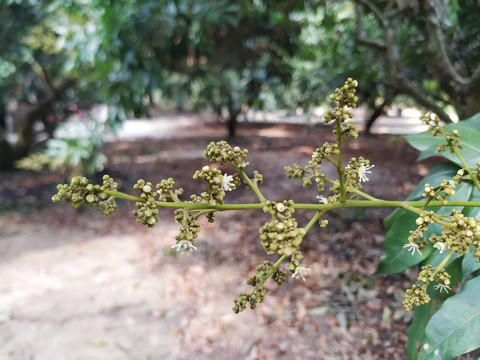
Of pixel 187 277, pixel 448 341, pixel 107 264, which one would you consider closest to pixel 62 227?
pixel 107 264

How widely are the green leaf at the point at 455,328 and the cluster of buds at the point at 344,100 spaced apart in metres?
0.57

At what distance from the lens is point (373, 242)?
3613 mm

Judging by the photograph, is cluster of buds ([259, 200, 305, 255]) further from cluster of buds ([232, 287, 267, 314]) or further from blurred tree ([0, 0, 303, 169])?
blurred tree ([0, 0, 303, 169])

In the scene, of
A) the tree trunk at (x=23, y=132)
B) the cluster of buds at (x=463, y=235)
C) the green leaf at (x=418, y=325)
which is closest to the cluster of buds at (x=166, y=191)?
the cluster of buds at (x=463, y=235)

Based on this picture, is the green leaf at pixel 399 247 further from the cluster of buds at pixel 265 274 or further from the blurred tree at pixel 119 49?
the blurred tree at pixel 119 49

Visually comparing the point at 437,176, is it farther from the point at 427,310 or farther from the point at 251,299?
the point at 251,299

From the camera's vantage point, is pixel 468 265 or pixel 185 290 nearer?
pixel 468 265

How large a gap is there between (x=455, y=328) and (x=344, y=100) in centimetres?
62

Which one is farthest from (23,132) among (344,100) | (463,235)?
(463,235)

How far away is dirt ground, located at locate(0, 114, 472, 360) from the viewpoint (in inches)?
99.9

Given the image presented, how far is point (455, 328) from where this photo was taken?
2.81 feet

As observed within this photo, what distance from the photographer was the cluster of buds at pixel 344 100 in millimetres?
620

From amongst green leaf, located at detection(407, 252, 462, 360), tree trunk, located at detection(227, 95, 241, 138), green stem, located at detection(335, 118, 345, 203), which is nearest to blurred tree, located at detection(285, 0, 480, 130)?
green leaf, located at detection(407, 252, 462, 360)

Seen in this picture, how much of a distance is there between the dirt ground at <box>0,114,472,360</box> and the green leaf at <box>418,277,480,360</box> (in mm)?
852
